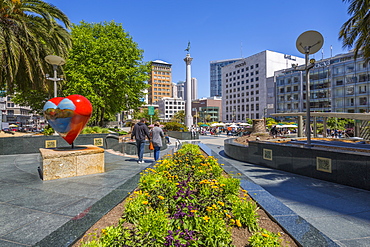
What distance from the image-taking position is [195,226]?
282 cm

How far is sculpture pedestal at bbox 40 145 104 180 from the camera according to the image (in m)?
6.25

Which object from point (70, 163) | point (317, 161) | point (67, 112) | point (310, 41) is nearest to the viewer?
point (70, 163)

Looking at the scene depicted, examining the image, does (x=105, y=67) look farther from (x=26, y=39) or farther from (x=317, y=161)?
(x=317, y=161)

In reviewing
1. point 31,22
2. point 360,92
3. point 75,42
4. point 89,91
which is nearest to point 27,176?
point 31,22

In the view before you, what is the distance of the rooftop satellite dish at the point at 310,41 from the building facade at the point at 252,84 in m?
70.0

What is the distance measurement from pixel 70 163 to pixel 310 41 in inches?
376

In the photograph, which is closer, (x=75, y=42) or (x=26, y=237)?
(x=26, y=237)

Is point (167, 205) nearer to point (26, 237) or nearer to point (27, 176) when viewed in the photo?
point (26, 237)

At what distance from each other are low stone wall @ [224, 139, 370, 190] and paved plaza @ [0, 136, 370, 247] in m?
0.32

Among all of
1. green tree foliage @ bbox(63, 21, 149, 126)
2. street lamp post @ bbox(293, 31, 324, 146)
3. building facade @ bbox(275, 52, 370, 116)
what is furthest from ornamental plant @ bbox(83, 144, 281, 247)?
building facade @ bbox(275, 52, 370, 116)

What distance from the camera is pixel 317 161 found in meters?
7.28

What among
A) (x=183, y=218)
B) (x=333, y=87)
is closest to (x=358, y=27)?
(x=183, y=218)

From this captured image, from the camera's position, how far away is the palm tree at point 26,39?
37.7ft

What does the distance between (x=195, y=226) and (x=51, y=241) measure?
1674mm
